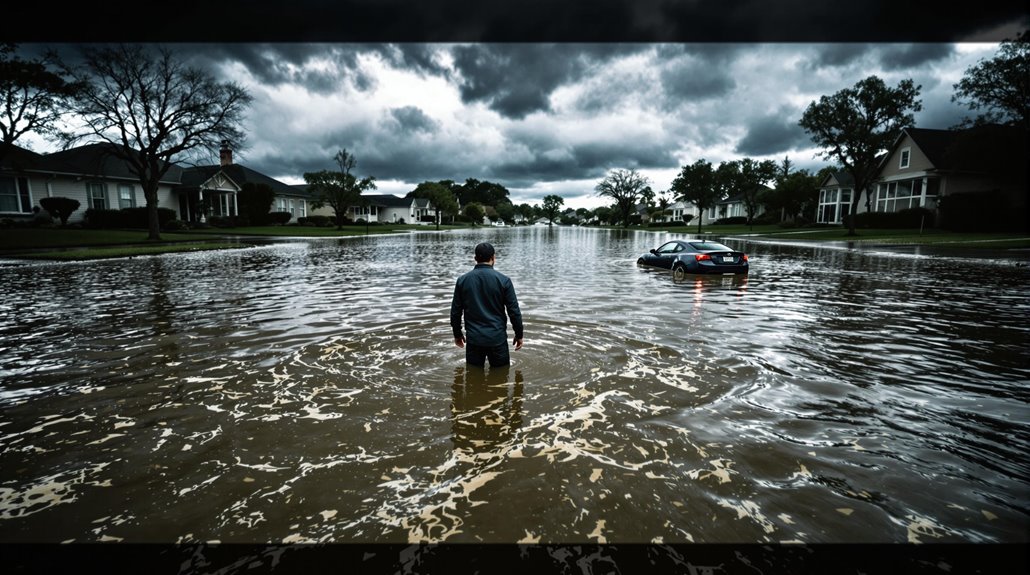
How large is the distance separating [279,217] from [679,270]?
5739 centimetres

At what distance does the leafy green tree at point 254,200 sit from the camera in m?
53.8

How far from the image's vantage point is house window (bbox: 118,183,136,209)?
43781 millimetres

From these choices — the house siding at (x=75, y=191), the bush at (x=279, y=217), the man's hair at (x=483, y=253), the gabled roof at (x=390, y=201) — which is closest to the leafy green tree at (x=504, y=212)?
the gabled roof at (x=390, y=201)

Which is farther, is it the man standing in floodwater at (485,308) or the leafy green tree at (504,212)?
the leafy green tree at (504,212)

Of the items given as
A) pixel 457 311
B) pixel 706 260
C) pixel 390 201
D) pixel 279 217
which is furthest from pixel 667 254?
pixel 390 201

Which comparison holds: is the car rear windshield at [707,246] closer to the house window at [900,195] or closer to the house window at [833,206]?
the house window at [900,195]

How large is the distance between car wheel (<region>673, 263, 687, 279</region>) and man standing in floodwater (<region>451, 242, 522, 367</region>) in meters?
11.5

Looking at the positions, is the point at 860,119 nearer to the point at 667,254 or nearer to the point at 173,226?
the point at 667,254

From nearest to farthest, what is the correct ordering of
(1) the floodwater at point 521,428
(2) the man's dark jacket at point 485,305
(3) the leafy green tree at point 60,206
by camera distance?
(1) the floodwater at point 521,428, (2) the man's dark jacket at point 485,305, (3) the leafy green tree at point 60,206

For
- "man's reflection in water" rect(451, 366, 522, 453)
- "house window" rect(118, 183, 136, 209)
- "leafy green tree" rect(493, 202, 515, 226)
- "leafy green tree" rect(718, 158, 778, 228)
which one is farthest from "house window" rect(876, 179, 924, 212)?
"leafy green tree" rect(493, 202, 515, 226)

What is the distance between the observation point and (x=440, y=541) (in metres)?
2.88

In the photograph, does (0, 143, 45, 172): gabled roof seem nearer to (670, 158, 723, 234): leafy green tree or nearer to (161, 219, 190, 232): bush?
(161, 219, 190, 232): bush

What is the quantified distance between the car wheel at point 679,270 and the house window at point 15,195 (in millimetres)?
49292

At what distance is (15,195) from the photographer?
120 feet
